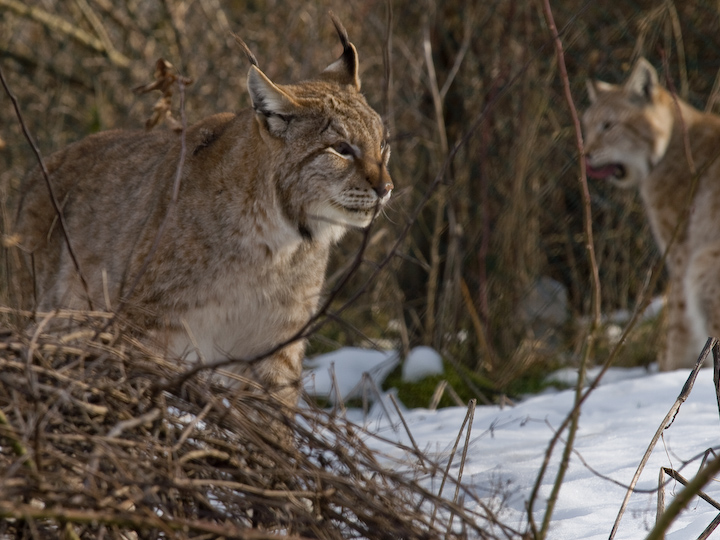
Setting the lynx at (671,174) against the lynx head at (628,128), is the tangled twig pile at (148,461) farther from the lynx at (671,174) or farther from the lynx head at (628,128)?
Result: the lynx head at (628,128)

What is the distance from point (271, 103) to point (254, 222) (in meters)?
0.44

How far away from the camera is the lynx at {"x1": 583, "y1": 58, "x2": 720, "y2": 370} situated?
16.8ft

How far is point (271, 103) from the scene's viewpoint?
305 cm

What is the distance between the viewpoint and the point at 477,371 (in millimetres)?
5754

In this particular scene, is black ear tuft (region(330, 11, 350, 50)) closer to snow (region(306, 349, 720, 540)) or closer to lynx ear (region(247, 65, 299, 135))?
lynx ear (region(247, 65, 299, 135))

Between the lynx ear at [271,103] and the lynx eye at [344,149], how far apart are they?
0.65 ft

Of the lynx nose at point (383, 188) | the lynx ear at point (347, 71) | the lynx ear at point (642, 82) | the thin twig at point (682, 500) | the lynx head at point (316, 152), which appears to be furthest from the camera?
the lynx ear at point (642, 82)

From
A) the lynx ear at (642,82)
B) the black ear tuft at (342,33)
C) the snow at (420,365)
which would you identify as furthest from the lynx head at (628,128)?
the black ear tuft at (342,33)

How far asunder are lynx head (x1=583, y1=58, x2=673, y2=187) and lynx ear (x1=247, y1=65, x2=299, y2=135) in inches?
130

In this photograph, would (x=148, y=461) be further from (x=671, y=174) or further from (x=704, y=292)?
(x=671, y=174)

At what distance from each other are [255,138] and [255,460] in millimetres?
1647


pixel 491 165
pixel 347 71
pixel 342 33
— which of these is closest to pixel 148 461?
pixel 342 33

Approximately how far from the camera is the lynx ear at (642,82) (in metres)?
5.54


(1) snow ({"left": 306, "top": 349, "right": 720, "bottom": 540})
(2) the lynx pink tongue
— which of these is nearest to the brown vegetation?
(2) the lynx pink tongue
